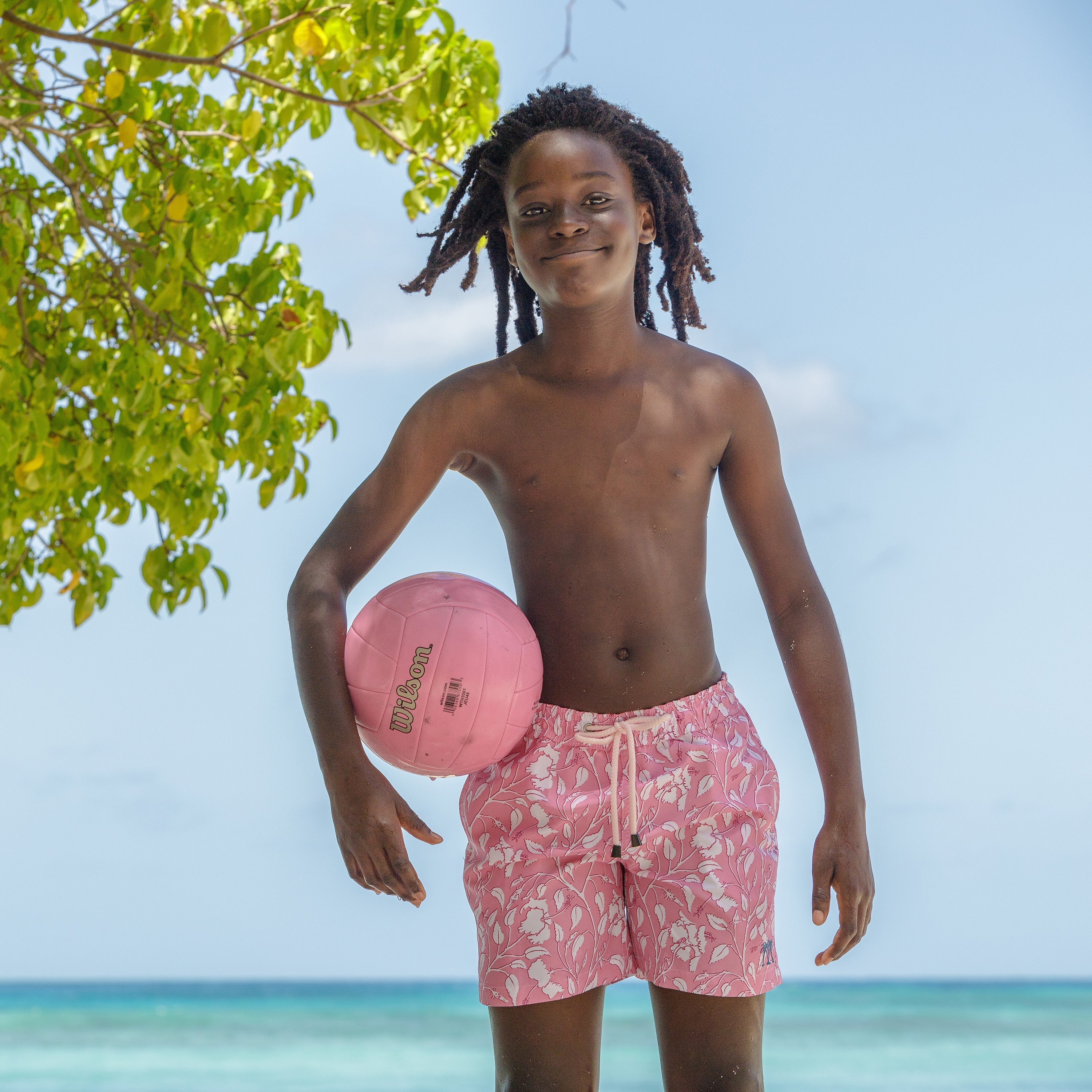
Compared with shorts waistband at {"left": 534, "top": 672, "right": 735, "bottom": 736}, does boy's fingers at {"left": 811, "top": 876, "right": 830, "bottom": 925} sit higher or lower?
lower

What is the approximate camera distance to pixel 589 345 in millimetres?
2854

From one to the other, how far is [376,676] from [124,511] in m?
2.43

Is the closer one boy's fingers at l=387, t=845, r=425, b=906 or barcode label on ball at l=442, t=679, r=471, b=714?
boy's fingers at l=387, t=845, r=425, b=906

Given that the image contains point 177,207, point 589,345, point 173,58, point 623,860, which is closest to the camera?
point 623,860

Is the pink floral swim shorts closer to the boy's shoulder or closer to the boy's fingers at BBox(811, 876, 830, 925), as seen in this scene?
the boy's fingers at BBox(811, 876, 830, 925)

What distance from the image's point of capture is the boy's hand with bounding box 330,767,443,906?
232 cm

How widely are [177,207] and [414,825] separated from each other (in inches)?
93.8

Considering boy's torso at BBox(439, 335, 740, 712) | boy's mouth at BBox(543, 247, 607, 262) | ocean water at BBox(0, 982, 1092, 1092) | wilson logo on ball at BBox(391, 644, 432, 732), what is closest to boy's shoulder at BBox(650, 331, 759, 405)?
boy's torso at BBox(439, 335, 740, 712)

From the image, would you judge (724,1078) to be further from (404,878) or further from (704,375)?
(704,375)

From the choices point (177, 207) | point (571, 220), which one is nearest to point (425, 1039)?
point (177, 207)

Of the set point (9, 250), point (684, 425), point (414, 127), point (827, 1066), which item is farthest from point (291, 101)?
point (827, 1066)

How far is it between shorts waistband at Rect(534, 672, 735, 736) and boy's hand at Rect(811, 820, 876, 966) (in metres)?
0.36

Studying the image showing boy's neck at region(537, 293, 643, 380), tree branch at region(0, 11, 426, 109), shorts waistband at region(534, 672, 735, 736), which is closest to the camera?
shorts waistband at region(534, 672, 735, 736)

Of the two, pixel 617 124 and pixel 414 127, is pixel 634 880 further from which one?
pixel 414 127
